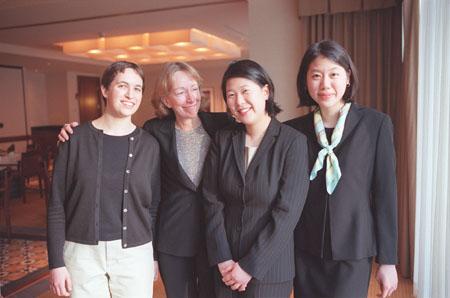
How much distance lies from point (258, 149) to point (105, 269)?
3.15 feet

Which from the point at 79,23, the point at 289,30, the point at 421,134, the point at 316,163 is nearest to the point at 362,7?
the point at 289,30

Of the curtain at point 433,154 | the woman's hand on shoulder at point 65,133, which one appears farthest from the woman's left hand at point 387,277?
the woman's hand on shoulder at point 65,133

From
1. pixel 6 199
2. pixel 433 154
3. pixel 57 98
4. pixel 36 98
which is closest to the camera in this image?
pixel 433 154

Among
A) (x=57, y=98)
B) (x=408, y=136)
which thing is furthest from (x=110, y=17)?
(x=57, y=98)

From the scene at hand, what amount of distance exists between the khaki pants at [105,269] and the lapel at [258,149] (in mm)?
683

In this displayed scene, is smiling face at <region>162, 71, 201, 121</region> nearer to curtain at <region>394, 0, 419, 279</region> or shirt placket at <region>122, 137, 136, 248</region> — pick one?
shirt placket at <region>122, 137, 136, 248</region>

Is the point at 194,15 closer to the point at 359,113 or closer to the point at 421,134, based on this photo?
the point at 421,134

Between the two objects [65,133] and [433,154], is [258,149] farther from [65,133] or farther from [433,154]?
[433,154]

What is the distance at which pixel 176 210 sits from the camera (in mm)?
1976

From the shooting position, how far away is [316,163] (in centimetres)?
165

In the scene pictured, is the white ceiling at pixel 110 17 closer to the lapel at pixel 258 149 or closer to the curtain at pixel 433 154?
the curtain at pixel 433 154

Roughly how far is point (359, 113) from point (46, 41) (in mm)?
8670

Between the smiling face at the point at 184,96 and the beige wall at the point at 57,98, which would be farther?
the beige wall at the point at 57,98

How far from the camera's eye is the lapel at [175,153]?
6.35 feet
